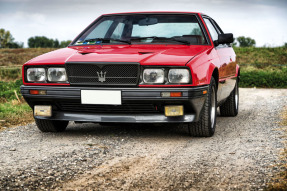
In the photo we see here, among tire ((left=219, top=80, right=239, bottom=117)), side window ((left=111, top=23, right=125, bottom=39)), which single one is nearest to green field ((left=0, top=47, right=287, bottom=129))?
side window ((left=111, top=23, right=125, bottom=39))

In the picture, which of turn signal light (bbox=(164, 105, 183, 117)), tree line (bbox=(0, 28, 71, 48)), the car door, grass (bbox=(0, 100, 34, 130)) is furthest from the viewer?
tree line (bbox=(0, 28, 71, 48))

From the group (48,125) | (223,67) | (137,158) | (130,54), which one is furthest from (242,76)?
(137,158)

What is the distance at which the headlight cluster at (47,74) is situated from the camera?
4.54m

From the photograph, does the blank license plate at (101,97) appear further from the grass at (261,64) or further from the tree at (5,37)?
the tree at (5,37)

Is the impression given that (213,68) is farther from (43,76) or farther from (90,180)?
(90,180)

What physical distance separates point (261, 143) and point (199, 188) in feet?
6.03

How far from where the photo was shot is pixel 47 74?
15.0 ft

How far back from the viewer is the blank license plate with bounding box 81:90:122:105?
14.2 ft

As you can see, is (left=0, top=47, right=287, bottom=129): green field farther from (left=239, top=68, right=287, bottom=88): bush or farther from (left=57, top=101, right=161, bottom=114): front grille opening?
(left=57, top=101, right=161, bottom=114): front grille opening

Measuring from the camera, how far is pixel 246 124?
19.8ft

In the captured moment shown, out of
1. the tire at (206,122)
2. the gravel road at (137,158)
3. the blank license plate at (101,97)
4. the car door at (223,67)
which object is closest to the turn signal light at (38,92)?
the blank license plate at (101,97)

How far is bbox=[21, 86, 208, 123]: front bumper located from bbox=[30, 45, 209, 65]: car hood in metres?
0.31

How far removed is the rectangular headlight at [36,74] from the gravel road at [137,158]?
0.72 meters

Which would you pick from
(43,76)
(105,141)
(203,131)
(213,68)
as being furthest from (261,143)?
(43,76)
